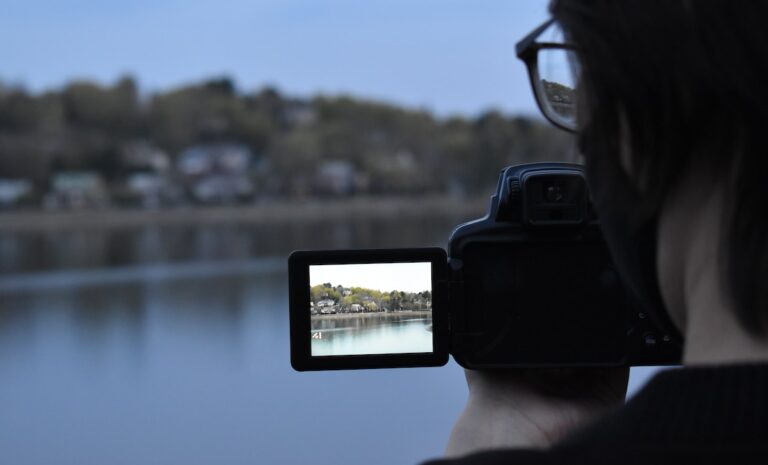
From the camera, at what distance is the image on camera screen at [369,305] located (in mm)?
922

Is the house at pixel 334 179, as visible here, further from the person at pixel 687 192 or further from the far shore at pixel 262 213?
the person at pixel 687 192

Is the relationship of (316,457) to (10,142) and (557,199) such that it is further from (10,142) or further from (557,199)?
(10,142)

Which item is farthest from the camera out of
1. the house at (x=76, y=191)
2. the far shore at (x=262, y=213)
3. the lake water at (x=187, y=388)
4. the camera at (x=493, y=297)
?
the house at (x=76, y=191)

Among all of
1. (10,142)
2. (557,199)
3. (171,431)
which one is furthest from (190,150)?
(557,199)

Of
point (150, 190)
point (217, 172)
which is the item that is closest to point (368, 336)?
point (150, 190)

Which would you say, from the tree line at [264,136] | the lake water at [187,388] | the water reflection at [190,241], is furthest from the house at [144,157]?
the lake water at [187,388]

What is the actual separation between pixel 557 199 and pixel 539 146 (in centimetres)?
2365

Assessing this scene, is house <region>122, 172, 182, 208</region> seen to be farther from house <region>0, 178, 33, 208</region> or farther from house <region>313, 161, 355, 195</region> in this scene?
house <region>313, 161, 355, 195</region>

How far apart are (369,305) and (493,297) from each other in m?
0.12

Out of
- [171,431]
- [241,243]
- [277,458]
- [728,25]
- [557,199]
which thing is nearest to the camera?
[728,25]

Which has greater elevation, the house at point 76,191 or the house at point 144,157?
the house at point 144,157

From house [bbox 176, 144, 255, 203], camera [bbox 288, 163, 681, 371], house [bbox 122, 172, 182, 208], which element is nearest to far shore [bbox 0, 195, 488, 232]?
house [bbox 122, 172, 182, 208]

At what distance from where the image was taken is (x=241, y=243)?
23859mm

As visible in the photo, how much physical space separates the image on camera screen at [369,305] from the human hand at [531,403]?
70 mm
